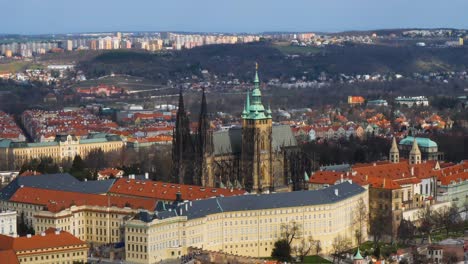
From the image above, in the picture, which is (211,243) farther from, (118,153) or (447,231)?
(118,153)

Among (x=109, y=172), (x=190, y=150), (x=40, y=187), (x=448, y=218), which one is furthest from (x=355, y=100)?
(x=40, y=187)

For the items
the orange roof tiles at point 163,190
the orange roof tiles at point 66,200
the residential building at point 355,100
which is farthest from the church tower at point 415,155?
the residential building at point 355,100

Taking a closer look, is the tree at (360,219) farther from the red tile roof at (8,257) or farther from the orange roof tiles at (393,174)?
the red tile roof at (8,257)

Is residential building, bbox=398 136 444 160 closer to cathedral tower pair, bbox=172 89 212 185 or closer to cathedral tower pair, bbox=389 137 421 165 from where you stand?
cathedral tower pair, bbox=389 137 421 165

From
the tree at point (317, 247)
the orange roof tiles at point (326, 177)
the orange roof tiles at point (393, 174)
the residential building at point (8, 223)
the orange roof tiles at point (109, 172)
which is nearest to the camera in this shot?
the tree at point (317, 247)

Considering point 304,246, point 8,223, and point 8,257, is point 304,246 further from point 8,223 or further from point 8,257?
point 8,257

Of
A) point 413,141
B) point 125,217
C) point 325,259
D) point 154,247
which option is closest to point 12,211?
point 125,217
